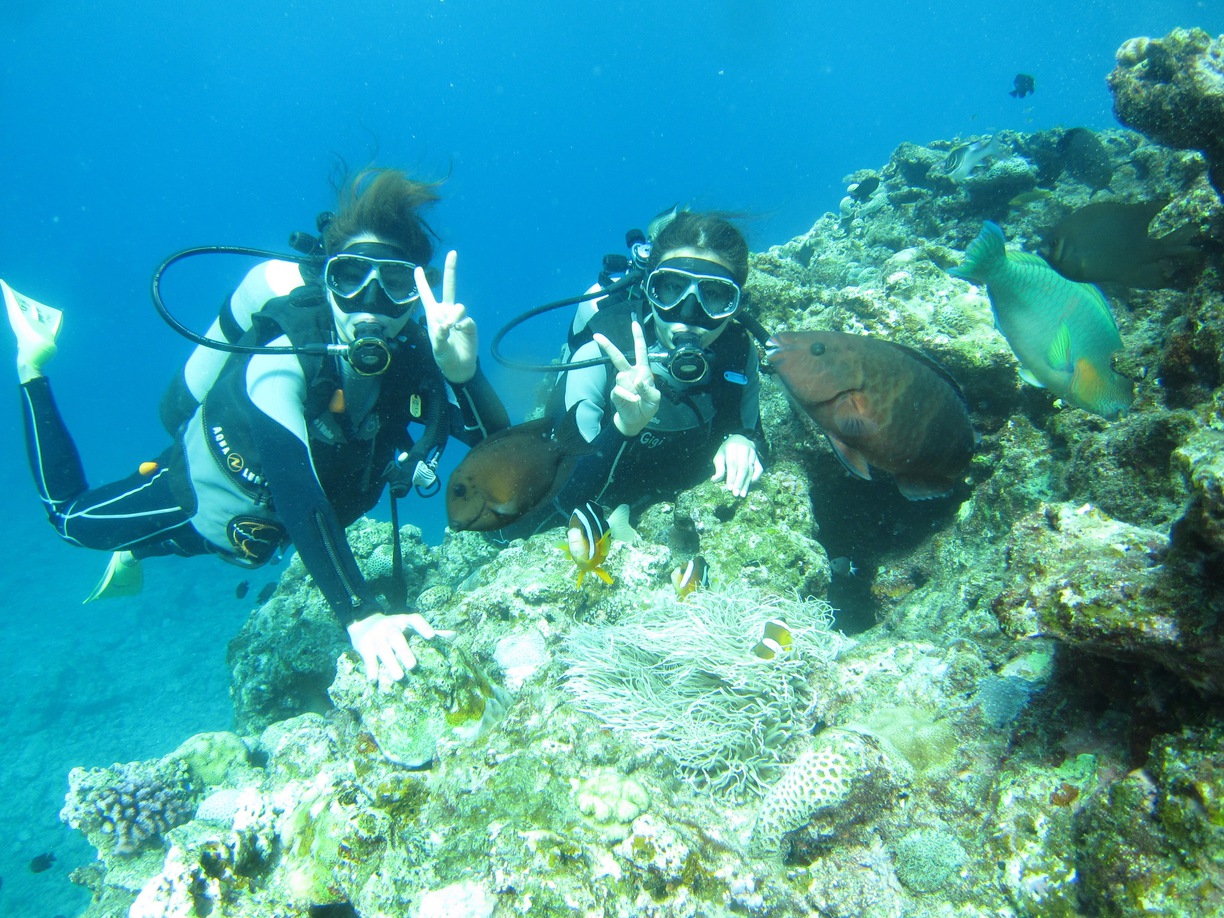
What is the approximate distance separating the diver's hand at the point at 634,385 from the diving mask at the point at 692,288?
54 cm

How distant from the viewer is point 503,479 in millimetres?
2529

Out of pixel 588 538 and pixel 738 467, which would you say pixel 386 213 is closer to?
pixel 588 538

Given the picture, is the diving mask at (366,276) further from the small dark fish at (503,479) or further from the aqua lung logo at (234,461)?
the small dark fish at (503,479)

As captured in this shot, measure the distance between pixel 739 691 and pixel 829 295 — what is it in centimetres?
355

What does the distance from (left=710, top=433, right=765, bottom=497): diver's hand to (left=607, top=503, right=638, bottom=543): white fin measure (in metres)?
0.61

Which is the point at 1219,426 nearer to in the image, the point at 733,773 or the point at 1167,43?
the point at 733,773

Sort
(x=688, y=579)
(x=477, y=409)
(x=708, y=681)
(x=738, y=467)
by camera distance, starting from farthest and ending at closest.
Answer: (x=477, y=409) < (x=738, y=467) < (x=688, y=579) < (x=708, y=681)

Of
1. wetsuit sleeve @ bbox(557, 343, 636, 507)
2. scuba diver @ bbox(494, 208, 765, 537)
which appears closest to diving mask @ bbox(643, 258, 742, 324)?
scuba diver @ bbox(494, 208, 765, 537)

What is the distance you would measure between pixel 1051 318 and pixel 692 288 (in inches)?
66.0

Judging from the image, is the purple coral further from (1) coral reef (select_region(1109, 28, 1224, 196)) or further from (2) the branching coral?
(1) coral reef (select_region(1109, 28, 1224, 196))

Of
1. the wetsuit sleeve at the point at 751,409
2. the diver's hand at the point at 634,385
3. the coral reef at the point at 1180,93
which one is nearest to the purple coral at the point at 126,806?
the diver's hand at the point at 634,385

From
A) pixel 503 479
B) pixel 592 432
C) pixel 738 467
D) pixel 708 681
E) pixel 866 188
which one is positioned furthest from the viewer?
pixel 866 188

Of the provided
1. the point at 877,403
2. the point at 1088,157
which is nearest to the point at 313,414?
the point at 877,403

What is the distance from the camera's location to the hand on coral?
2367 millimetres
